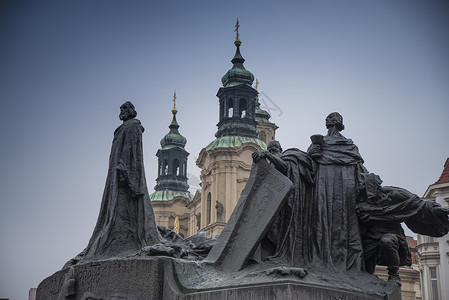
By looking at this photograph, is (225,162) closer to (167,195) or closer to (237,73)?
(237,73)

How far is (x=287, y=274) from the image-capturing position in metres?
8.05

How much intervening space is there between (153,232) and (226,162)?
161 feet

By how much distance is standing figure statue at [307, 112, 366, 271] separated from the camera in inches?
374

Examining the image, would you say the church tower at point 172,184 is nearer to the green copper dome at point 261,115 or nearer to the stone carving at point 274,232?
the green copper dome at point 261,115

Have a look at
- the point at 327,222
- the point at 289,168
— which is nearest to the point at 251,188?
the point at 289,168

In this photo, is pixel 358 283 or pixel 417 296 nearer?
pixel 358 283

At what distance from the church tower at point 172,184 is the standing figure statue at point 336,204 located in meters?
61.5

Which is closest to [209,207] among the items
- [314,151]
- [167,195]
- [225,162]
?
[225,162]

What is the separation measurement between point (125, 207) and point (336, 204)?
3.39m

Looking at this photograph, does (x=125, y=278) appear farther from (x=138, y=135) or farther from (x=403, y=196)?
(x=403, y=196)

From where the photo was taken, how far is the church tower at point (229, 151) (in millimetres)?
58875

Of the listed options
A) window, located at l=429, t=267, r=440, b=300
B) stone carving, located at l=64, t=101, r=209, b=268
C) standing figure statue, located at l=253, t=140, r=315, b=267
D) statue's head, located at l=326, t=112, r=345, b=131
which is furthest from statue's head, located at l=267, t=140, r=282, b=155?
window, located at l=429, t=267, r=440, b=300

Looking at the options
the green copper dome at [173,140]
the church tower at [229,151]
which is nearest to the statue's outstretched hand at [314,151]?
the church tower at [229,151]

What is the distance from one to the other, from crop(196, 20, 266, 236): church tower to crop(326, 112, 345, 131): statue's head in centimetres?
4674
